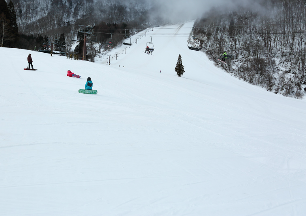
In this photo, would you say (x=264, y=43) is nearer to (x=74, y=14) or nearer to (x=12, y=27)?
(x=12, y=27)

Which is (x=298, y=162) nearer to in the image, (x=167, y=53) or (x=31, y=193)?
(x=31, y=193)

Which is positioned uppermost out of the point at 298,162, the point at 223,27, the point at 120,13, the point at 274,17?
the point at 120,13

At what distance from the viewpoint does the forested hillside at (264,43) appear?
4175 centimetres

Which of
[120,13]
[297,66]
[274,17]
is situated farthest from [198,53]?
[120,13]

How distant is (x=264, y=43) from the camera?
57344mm

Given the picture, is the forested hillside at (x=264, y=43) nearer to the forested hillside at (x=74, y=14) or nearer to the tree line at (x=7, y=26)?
the tree line at (x=7, y=26)

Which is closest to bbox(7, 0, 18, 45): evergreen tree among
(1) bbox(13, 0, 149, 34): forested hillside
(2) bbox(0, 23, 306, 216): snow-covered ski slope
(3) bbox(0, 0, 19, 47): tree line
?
(3) bbox(0, 0, 19, 47): tree line

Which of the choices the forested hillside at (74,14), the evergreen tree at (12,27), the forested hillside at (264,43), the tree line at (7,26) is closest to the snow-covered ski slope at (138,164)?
the forested hillside at (264,43)

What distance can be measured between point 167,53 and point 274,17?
52907 mm

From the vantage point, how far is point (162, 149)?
523 cm

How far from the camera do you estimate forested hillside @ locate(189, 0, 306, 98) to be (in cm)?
4175

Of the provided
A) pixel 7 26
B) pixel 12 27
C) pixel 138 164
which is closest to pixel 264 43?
pixel 7 26

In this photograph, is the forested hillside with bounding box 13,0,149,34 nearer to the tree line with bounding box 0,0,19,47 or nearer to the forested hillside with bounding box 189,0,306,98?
the forested hillside with bounding box 189,0,306,98

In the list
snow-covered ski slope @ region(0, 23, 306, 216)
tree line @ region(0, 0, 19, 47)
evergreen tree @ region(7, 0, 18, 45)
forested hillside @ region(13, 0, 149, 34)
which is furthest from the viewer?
forested hillside @ region(13, 0, 149, 34)
